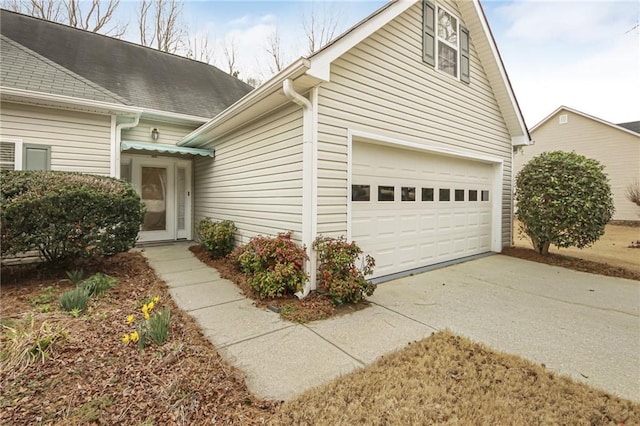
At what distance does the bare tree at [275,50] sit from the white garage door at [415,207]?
13557 mm

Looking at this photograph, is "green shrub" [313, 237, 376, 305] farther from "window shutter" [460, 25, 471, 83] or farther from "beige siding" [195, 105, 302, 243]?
"window shutter" [460, 25, 471, 83]

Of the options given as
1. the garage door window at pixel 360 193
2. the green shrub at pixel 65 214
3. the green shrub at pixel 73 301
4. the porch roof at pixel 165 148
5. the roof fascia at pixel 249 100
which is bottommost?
the green shrub at pixel 73 301

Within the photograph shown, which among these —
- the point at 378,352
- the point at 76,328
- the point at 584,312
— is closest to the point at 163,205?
A: the point at 76,328

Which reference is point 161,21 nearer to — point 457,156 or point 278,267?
point 457,156

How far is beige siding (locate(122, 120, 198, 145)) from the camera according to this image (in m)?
7.69

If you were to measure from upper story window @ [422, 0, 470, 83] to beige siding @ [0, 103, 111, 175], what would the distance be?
7204mm

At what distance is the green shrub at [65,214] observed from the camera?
4355 mm

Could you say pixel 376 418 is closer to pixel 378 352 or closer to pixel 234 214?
pixel 378 352

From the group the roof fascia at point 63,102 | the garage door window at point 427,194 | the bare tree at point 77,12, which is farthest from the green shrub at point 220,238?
the bare tree at point 77,12

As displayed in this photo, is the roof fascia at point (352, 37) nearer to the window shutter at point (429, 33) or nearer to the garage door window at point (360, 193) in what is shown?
the window shutter at point (429, 33)

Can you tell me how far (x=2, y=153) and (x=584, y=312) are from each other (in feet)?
33.5

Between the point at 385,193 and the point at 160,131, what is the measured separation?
6.41 m

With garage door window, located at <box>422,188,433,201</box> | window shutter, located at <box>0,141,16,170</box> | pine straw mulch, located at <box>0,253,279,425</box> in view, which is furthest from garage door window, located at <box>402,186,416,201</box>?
window shutter, located at <box>0,141,16,170</box>

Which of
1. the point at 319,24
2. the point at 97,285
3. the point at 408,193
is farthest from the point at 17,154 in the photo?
the point at 319,24
